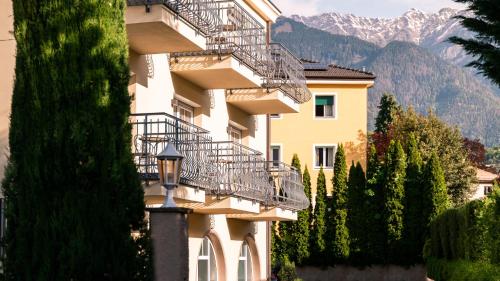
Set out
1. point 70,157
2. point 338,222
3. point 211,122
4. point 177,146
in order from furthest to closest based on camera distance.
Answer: point 338,222
point 211,122
point 177,146
point 70,157

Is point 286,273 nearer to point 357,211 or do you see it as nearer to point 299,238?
point 299,238

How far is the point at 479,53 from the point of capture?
16156 millimetres

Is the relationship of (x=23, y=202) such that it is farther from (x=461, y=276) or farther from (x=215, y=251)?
(x=461, y=276)

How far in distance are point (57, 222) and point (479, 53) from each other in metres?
8.03

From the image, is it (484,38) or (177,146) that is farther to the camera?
(177,146)

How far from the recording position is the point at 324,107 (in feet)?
175

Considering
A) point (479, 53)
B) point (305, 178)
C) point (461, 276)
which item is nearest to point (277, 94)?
point (461, 276)

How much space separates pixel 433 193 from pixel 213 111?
20.0 metres

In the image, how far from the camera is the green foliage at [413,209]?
43.0 m

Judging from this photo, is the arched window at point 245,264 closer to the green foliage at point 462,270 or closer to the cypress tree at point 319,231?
the green foliage at point 462,270

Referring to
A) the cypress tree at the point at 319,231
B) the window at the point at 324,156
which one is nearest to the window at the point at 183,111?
the cypress tree at the point at 319,231

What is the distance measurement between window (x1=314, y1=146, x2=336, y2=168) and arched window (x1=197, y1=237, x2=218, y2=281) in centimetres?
2770

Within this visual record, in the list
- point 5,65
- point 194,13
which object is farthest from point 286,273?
point 5,65

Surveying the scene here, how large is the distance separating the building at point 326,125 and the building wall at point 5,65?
37.1m
